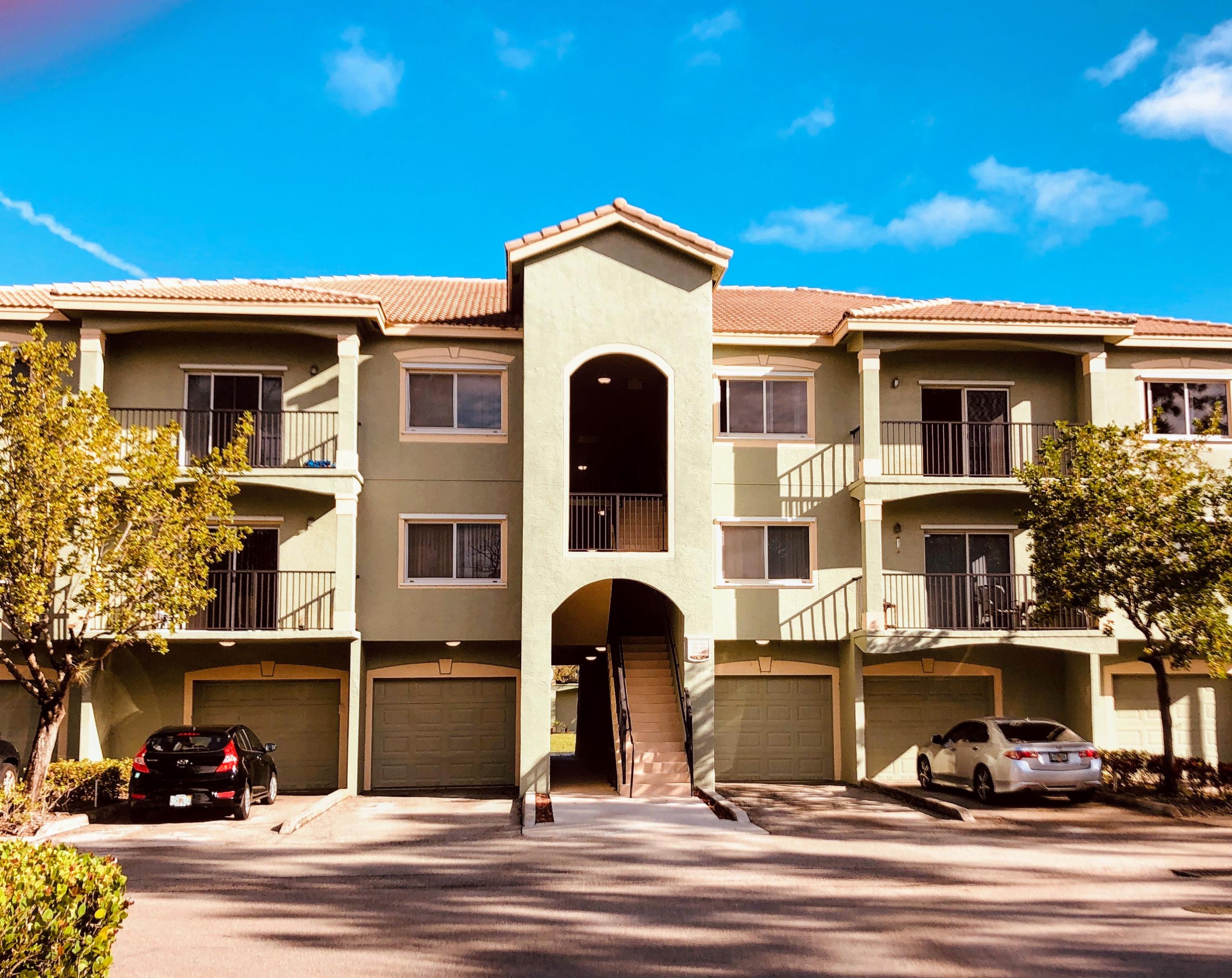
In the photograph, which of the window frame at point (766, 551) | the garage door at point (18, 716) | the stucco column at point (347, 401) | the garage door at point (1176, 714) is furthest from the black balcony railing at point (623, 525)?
the garage door at point (18, 716)

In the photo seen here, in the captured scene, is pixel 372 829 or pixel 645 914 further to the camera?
pixel 372 829

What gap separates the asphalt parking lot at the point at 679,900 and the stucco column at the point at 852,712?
4.86 m

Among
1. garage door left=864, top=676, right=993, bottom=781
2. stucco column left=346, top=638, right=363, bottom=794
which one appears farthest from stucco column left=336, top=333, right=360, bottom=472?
garage door left=864, top=676, right=993, bottom=781

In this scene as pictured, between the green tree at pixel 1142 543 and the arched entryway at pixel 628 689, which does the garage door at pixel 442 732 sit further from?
the green tree at pixel 1142 543

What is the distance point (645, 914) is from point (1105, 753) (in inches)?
515


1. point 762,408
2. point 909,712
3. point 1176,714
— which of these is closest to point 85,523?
point 762,408

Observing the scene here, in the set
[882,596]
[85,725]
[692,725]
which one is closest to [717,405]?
[882,596]

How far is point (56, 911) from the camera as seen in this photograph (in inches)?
261

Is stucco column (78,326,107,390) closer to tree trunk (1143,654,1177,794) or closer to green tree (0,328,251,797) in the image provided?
green tree (0,328,251,797)

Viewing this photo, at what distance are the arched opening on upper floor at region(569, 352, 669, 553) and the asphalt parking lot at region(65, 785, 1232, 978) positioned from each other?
276 inches

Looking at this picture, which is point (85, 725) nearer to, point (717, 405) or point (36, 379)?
point (36, 379)

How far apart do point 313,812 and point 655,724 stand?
6.42 meters

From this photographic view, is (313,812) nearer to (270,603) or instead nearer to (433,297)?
(270,603)

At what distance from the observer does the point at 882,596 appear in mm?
22516
